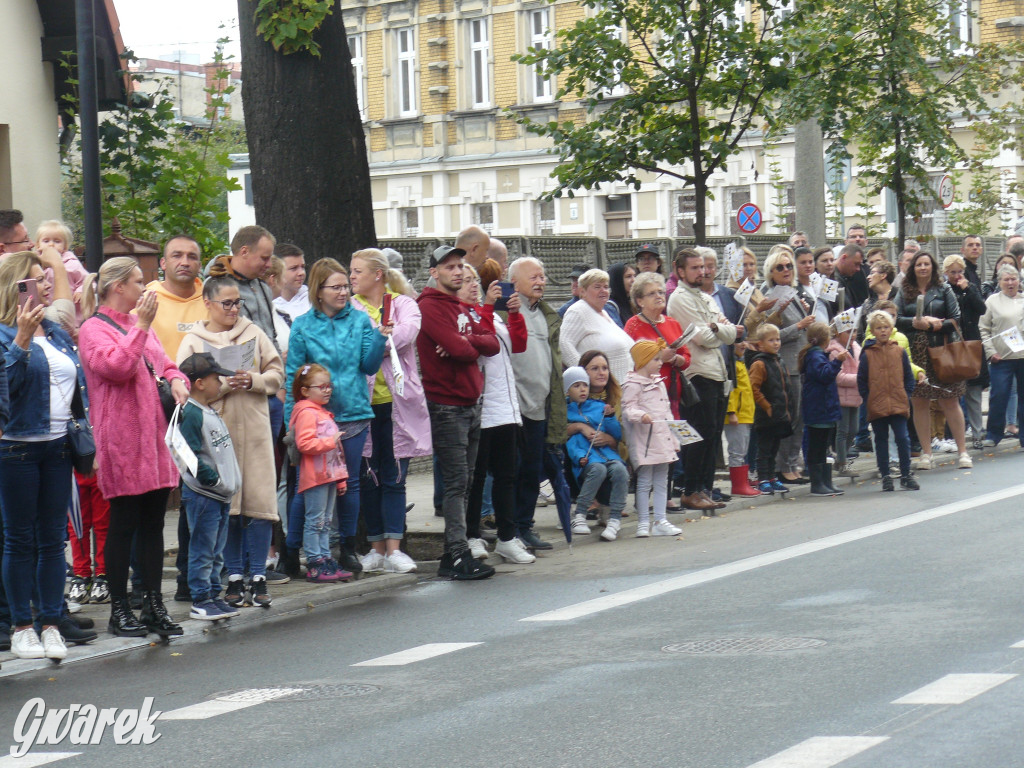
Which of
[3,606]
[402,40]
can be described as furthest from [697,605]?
[402,40]

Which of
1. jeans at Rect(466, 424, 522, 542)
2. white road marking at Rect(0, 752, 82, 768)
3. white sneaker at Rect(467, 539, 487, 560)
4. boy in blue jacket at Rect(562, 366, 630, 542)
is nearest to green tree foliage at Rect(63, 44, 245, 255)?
boy in blue jacket at Rect(562, 366, 630, 542)

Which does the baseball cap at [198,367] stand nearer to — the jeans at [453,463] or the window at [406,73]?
the jeans at [453,463]

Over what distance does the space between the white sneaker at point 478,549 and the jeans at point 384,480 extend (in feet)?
1.91

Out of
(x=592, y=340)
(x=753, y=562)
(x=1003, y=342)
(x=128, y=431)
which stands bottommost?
(x=753, y=562)

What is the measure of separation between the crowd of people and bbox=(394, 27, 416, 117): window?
34150 millimetres

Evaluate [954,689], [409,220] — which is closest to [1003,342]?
[954,689]

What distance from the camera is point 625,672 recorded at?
290 inches

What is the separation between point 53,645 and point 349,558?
2669mm

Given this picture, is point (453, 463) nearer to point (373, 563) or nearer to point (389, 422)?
point (389, 422)

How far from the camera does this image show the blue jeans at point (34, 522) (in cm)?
838

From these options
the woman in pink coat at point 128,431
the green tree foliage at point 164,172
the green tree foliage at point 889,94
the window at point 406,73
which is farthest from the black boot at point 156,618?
the window at point 406,73

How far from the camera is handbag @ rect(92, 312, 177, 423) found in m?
8.84

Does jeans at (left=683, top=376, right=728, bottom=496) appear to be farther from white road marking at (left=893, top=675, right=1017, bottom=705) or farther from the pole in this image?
white road marking at (left=893, top=675, right=1017, bottom=705)

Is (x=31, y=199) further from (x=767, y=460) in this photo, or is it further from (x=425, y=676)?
(x=425, y=676)
